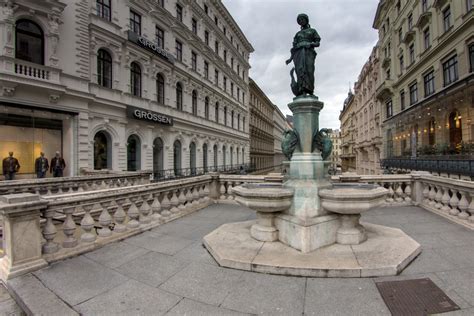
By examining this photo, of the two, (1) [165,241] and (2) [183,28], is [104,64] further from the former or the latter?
(1) [165,241]

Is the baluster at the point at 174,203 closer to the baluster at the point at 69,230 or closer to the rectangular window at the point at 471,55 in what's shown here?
the baluster at the point at 69,230

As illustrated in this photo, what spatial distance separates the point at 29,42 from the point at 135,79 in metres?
6.87

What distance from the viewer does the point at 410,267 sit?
3.29m

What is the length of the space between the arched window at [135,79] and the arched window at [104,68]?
1.75m

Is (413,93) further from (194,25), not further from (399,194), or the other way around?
(399,194)

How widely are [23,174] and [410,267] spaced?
17.9 m

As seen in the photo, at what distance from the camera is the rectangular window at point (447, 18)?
20109 millimetres

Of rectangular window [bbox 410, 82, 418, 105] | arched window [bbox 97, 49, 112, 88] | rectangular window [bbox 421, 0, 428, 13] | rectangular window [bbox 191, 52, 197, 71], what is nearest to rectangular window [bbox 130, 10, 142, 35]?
arched window [bbox 97, 49, 112, 88]

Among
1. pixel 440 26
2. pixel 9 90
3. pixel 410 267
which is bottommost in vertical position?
pixel 410 267

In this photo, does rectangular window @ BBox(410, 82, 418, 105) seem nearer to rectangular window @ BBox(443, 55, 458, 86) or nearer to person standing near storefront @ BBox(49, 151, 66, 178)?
rectangular window @ BBox(443, 55, 458, 86)

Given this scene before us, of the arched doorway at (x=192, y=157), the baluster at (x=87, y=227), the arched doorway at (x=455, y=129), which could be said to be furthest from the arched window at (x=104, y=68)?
the arched doorway at (x=455, y=129)

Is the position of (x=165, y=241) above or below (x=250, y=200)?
below

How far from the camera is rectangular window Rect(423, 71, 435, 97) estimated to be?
904 inches

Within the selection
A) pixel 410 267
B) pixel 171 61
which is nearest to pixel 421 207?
pixel 410 267
